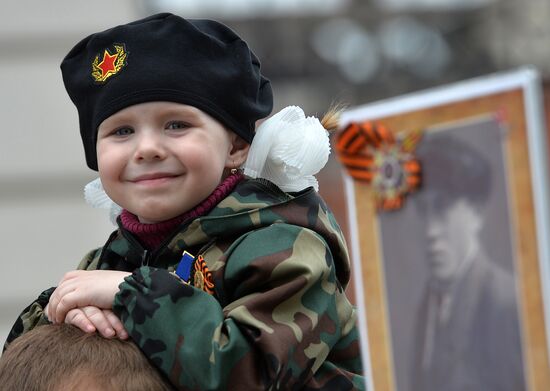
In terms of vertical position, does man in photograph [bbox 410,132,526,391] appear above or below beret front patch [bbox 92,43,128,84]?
below

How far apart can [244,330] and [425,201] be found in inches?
18.1

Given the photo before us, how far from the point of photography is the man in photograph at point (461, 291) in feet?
6.86

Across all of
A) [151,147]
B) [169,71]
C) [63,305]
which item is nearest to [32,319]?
[63,305]

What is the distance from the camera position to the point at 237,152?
2842 mm

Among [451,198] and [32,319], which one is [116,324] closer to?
[32,319]

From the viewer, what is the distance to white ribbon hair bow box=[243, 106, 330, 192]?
2812mm

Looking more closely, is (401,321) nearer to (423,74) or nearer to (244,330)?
(244,330)

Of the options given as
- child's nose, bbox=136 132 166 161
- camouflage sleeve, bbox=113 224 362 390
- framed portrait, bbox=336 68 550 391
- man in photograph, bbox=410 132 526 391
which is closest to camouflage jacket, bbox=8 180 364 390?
camouflage sleeve, bbox=113 224 362 390

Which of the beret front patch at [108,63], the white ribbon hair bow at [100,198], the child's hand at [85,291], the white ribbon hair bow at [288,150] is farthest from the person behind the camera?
the white ribbon hair bow at [100,198]

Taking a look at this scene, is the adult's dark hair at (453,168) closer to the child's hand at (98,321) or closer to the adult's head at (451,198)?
the adult's head at (451,198)

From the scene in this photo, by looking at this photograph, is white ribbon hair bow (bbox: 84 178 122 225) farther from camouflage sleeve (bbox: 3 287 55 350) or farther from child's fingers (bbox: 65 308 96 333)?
child's fingers (bbox: 65 308 96 333)

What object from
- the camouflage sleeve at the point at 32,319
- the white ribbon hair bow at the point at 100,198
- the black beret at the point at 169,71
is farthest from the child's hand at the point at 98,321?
the white ribbon hair bow at the point at 100,198

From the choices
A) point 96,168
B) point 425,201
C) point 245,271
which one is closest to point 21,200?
point 96,168

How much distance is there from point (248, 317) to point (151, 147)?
0.38 m
